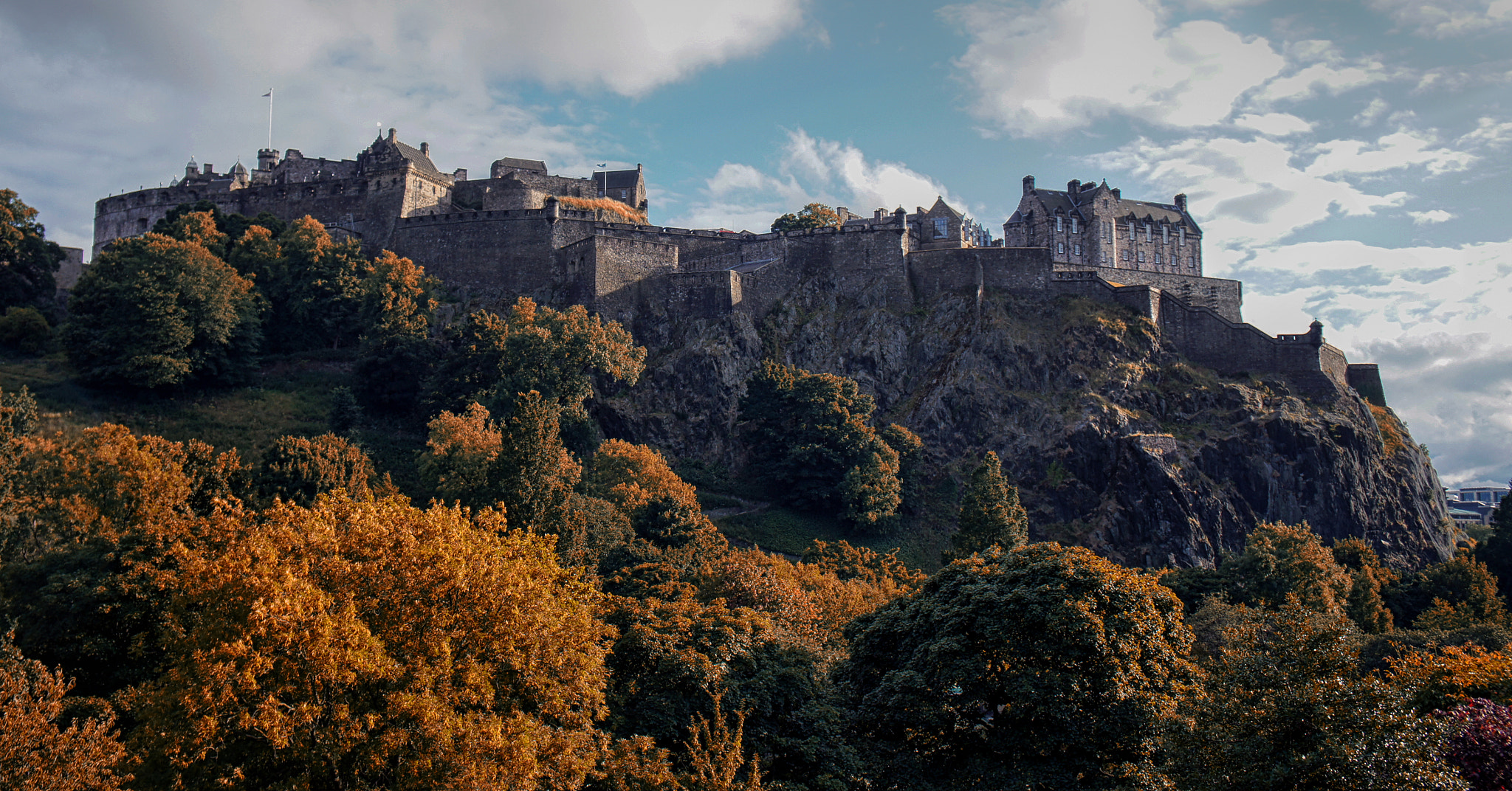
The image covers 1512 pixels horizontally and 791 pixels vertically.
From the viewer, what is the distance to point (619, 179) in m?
74.0

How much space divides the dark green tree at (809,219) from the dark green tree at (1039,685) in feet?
167

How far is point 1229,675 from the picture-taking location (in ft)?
57.0

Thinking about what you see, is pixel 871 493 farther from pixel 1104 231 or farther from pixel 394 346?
pixel 1104 231

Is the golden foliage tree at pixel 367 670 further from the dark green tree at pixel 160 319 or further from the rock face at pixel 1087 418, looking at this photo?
the rock face at pixel 1087 418

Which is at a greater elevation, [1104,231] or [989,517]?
[1104,231]

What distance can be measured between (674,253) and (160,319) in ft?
87.5

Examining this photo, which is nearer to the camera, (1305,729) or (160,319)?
(1305,729)

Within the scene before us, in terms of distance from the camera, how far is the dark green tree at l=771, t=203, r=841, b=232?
71.2 m

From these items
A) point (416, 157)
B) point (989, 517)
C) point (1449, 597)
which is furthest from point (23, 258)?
point (1449, 597)

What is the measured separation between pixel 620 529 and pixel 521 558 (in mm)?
16078

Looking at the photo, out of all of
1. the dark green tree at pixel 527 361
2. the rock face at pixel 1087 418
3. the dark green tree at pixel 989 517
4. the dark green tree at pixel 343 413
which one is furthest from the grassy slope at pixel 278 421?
the rock face at pixel 1087 418

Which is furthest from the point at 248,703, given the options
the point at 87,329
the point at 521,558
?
the point at 87,329

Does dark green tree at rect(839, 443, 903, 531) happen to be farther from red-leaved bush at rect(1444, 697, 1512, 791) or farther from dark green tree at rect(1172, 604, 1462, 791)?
red-leaved bush at rect(1444, 697, 1512, 791)

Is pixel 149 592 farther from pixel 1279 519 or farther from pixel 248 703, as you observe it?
pixel 1279 519
